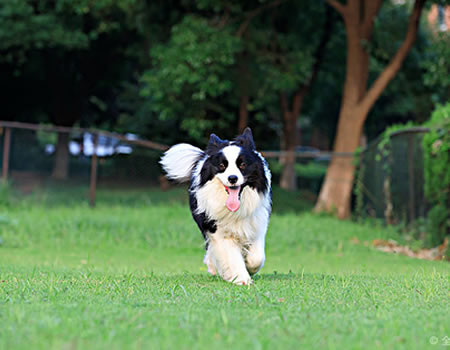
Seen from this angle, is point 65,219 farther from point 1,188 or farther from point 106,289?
point 106,289

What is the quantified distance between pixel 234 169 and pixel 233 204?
346 millimetres

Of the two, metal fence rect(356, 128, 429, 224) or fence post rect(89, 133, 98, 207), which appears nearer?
metal fence rect(356, 128, 429, 224)

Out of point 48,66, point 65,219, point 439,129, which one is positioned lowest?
point 65,219

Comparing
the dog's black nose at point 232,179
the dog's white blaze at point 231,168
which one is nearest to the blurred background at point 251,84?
the dog's white blaze at point 231,168

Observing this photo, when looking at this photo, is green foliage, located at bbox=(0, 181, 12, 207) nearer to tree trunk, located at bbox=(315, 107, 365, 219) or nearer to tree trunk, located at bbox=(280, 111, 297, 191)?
tree trunk, located at bbox=(315, 107, 365, 219)

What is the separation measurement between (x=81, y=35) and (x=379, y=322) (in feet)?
75.4

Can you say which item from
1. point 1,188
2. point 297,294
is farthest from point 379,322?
point 1,188

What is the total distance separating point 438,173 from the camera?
11.5m

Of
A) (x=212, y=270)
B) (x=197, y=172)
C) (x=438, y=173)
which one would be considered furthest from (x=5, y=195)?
(x=197, y=172)

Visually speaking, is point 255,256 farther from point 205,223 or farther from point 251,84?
point 251,84

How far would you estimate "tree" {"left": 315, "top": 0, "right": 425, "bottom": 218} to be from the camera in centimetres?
2003

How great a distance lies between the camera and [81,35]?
25.3 m

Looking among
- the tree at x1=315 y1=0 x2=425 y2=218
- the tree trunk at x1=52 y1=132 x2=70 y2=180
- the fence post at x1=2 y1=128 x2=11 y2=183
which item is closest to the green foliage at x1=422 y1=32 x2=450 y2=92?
the tree at x1=315 y1=0 x2=425 y2=218

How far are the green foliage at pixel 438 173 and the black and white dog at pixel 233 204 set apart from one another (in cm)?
522
